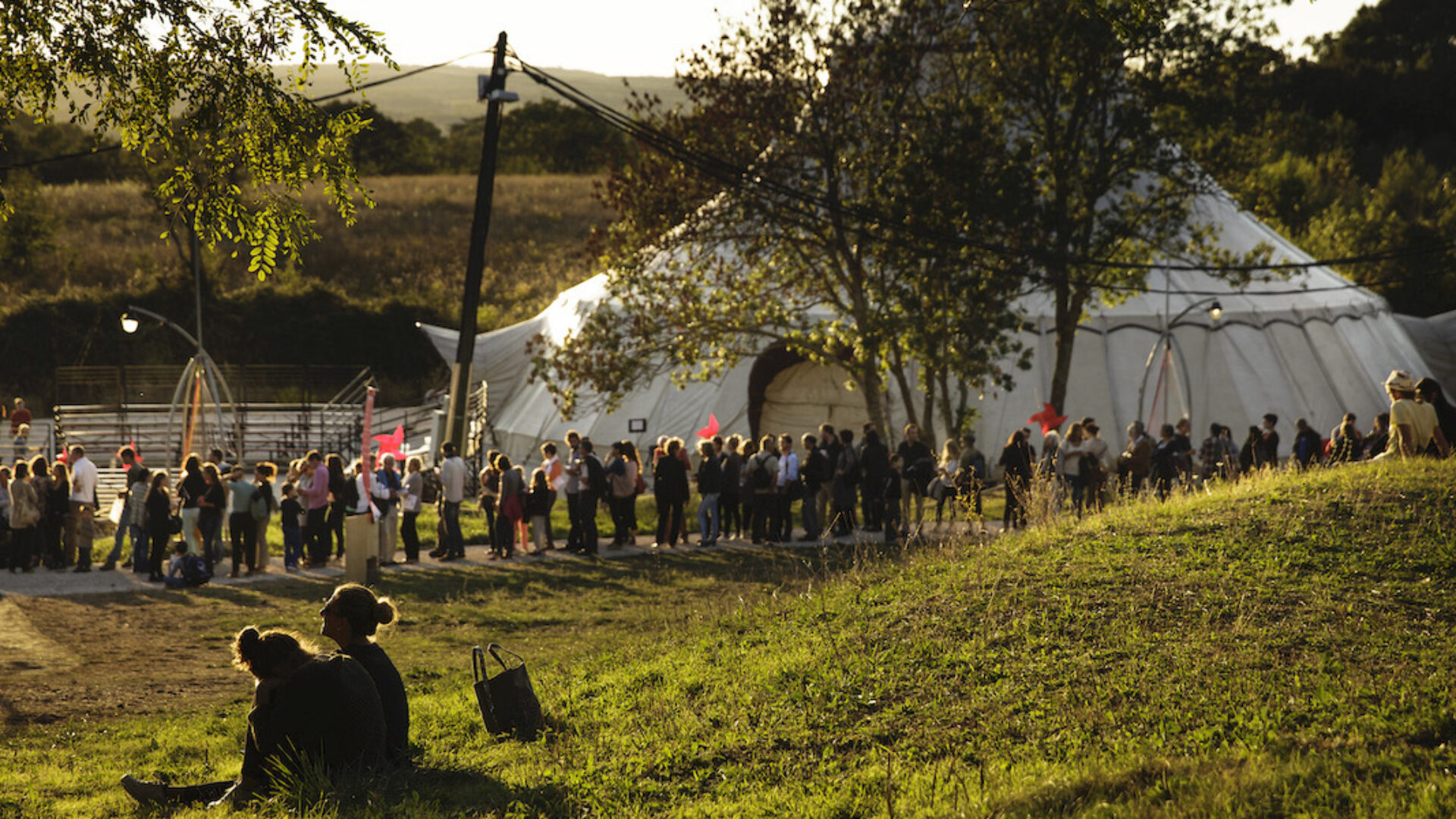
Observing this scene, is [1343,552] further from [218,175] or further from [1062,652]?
[218,175]

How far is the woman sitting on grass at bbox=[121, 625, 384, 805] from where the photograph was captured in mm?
6738

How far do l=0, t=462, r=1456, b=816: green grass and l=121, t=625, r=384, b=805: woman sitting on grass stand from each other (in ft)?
0.98

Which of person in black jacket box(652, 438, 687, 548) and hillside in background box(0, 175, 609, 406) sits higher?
hillside in background box(0, 175, 609, 406)

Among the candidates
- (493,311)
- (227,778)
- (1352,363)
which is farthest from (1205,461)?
(493,311)

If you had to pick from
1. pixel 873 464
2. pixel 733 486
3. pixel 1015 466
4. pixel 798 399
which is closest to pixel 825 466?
pixel 873 464

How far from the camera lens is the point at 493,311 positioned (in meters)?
52.0

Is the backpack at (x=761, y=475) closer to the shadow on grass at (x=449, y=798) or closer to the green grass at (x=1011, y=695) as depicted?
the green grass at (x=1011, y=695)

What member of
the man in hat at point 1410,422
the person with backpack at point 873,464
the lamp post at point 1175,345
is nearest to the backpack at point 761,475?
the person with backpack at point 873,464

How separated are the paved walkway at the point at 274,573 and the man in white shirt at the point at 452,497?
0.72 ft

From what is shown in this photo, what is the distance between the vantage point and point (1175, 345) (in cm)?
2711

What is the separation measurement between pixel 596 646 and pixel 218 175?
5350mm

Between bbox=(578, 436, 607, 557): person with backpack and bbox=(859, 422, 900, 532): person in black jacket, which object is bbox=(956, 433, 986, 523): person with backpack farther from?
bbox=(578, 436, 607, 557): person with backpack

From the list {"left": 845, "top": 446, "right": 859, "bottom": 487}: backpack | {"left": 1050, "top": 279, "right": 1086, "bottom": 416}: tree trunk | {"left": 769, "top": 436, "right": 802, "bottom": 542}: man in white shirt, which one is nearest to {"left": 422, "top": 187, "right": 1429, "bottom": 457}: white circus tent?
{"left": 1050, "top": 279, "right": 1086, "bottom": 416}: tree trunk

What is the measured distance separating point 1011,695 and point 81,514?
1422 cm
